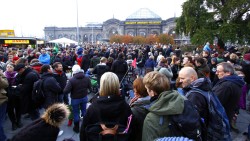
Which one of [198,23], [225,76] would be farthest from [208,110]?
[198,23]

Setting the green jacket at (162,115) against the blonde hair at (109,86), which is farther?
the blonde hair at (109,86)

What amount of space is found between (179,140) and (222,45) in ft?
81.7

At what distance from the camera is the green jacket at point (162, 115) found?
2.13 m

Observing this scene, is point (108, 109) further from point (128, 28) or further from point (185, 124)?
point (128, 28)

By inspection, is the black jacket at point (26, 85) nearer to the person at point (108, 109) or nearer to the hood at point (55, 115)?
the hood at point (55, 115)

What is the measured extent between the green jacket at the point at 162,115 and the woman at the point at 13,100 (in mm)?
4703

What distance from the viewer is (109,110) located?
8.07 ft

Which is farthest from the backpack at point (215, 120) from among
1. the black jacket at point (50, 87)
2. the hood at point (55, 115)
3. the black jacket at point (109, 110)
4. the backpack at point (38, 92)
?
the backpack at point (38, 92)

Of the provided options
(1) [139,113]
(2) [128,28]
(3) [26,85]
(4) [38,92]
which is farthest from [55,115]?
(2) [128,28]

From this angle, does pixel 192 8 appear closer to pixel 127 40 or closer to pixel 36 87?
pixel 36 87

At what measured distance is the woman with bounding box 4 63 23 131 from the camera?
5738 millimetres

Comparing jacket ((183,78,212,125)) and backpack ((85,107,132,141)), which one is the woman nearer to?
backpack ((85,107,132,141))

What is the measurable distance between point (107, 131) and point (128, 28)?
89.6m

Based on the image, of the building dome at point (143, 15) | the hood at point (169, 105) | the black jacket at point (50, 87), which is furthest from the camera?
the building dome at point (143, 15)
